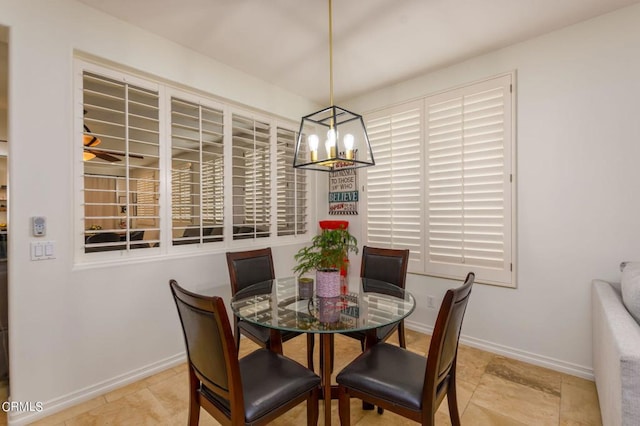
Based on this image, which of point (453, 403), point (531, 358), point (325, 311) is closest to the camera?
point (453, 403)

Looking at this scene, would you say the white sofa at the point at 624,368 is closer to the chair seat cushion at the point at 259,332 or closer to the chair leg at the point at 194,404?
the chair seat cushion at the point at 259,332

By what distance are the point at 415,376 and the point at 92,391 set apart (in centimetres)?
222

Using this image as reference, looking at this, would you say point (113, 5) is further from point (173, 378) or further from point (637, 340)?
point (637, 340)

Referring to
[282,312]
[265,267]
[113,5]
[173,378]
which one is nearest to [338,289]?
[282,312]

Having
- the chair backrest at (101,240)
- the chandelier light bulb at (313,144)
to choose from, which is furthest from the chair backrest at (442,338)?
the chair backrest at (101,240)

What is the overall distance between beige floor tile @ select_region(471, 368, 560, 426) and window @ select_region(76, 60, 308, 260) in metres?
2.37

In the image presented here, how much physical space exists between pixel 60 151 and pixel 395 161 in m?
2.89

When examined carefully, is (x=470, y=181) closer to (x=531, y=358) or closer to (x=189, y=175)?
(x=531, y=358)

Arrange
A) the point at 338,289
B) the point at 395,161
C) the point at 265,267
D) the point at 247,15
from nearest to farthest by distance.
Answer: the point at 338,289
the point at 247,15
the point at 265,267
the point at 395,161

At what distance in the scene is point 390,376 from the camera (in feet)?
4.80

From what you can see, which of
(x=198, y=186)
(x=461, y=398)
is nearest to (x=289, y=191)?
(x=198, y=186)

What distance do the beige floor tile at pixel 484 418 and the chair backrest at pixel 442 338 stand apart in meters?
0.65

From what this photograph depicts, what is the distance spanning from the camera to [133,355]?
229 cm

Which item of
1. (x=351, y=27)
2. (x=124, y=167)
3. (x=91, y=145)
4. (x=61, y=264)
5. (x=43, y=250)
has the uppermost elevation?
(x=351, y=27)
